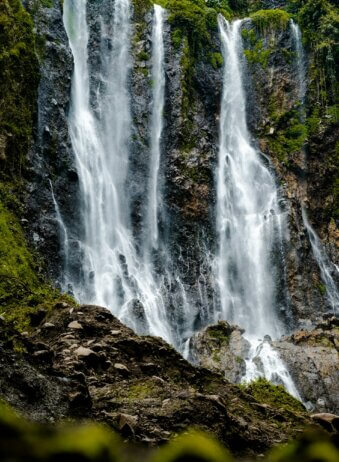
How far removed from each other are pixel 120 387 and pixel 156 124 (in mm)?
26186

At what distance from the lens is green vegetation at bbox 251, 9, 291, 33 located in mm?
39219

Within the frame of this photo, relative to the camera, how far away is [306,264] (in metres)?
30.7

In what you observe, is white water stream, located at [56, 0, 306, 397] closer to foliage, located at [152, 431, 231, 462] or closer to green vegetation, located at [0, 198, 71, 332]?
green vegetation, located at [0, 198, 71, 332]

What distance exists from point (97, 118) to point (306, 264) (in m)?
15.0

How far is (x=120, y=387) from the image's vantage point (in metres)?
7.27

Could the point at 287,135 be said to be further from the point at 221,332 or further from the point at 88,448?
the point at 88,448

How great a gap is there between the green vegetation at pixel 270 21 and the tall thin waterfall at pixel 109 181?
11.0 metres

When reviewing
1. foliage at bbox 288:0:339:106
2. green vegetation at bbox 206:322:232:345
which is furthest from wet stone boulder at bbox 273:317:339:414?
foliage at bbox 288:0:339:106

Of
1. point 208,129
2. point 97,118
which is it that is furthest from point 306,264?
point 97,118

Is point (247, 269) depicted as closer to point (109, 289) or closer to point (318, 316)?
point (318, 316)

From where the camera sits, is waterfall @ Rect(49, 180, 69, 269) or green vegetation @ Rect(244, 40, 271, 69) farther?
green vegetation @ Rect(244, 40, 271, 69)

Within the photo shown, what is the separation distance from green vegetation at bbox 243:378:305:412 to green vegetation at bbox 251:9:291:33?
33.5m

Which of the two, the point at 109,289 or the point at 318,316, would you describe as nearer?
the point at 109,289

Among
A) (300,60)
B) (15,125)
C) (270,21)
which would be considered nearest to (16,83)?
(15,125)
